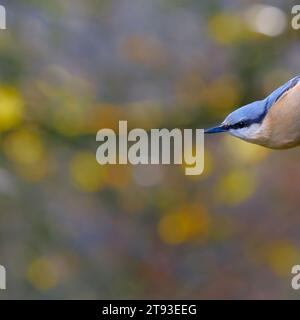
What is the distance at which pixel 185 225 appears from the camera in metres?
2.89

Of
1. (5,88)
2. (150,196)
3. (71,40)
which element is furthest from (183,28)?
(5,88)

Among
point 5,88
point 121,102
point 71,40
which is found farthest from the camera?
point 71,40

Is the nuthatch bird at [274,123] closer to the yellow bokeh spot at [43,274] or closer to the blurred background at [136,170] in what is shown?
the blurred background at [136,170]

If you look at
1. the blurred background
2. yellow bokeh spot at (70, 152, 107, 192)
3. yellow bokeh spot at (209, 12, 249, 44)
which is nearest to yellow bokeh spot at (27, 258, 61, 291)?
the blurred background

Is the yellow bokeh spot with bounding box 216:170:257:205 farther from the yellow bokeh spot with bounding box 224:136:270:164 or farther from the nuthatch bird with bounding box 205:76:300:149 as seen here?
the nuthatch bird with bounding box 205:76:300:149

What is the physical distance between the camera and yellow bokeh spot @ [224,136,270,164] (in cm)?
266

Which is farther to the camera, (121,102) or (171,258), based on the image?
(171,258)

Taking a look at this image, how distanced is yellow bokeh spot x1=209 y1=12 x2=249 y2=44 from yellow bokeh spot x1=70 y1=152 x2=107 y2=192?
1.80ft

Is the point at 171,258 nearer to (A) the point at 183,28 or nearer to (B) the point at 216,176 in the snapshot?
(B) the point at 216,176

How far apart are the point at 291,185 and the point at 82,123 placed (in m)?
0.82

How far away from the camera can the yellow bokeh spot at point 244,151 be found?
2656 mm

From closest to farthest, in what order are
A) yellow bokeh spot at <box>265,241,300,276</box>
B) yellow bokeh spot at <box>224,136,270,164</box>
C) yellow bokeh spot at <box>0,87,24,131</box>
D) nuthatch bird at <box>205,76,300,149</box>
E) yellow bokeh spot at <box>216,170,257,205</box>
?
nuthatch bird at <box>205,76,300,149</box> → yellow bokeh spot at <box>0,87,24,131</box> → yellow bokeh spot at <box>224,136,270,164</box> → yellow bokeh spot at <box>216,170,257,205</box> → yellow bokeh spot at <box>265,241,300,276</box>

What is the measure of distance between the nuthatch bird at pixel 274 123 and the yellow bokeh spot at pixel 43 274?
151 centimetres

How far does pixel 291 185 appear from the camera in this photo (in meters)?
2.94
